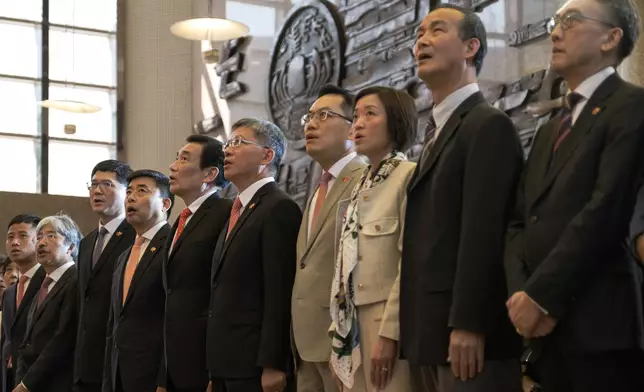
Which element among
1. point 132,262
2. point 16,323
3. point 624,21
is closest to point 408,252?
point 624,21

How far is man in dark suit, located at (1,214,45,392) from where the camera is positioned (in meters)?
6.45

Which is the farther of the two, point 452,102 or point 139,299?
point 139,299

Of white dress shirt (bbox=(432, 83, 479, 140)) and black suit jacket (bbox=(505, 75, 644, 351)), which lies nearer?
black suit jacket (bbox=(505, 75, 644, 351))

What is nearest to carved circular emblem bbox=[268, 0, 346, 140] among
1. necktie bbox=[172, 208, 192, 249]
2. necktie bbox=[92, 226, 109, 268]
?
necktie bbox=[92, 226, 109, 268]

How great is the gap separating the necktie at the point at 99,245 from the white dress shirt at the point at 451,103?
274 centimetres

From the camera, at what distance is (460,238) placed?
2715 mm

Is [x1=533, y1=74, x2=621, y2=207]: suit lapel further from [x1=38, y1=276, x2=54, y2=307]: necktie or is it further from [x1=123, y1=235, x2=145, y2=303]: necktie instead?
[x1=38, y1=276, x2=54, y2=307]: necktie

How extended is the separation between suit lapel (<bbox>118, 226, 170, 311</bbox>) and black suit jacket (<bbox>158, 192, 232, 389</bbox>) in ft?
0.87

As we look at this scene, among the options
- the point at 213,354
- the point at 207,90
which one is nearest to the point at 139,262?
the point at 213,354

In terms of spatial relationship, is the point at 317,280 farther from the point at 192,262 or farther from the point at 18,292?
the point at 18,292

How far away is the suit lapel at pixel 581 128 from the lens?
249 cm

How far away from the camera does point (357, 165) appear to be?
3746 mm

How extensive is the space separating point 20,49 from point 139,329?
29.5 ft

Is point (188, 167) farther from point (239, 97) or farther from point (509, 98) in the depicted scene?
point (239, 97)
